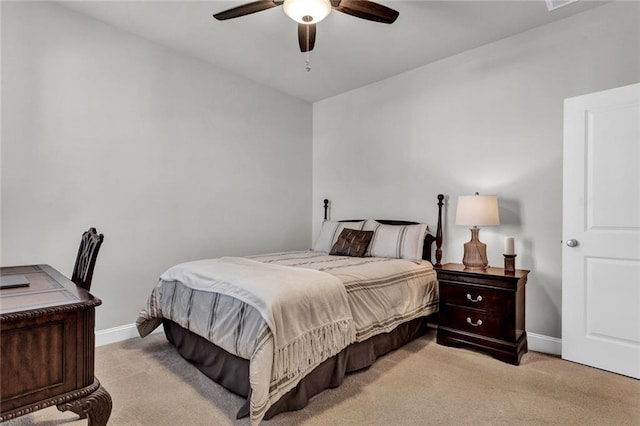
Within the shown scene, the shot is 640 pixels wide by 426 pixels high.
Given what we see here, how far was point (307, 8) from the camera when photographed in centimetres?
206

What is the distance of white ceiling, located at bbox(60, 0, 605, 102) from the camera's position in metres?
2.72

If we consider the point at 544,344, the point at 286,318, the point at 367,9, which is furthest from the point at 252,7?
the point at 544,344

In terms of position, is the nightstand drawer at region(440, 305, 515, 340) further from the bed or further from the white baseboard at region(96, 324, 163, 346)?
the white baseboard at region(96, 324, 163, 346)

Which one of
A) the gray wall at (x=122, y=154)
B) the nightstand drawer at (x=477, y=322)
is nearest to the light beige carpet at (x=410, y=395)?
the nightstand drawer at (x=477, y=322)

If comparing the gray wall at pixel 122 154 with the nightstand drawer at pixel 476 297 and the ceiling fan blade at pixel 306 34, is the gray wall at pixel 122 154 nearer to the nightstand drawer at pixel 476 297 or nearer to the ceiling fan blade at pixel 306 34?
the ceiling fan blade at pixel 306 34

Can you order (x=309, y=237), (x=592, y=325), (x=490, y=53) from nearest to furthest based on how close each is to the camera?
(x=592, y=325)
(x=490, y=53)
(x=309, y=237)

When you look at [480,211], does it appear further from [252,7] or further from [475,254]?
[252,7]

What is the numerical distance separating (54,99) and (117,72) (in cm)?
57

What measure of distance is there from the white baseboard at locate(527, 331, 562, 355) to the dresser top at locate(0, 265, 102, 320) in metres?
3.17

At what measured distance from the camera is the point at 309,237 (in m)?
4.86

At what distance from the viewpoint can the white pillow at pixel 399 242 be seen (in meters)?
3.41

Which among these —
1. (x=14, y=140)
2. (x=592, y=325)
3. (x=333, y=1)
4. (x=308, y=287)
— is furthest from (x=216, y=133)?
(x=592, y=325)

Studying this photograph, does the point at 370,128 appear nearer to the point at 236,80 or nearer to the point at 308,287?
the point at 236,80

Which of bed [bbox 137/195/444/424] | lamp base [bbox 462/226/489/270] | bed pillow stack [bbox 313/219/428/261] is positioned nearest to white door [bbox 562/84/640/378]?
lamp base [bbox 462/226/489/270]
